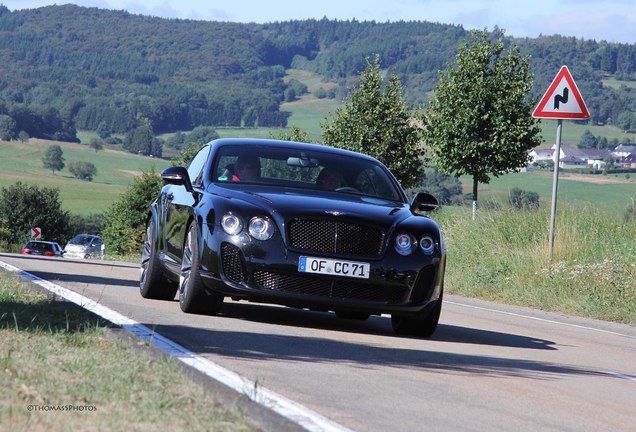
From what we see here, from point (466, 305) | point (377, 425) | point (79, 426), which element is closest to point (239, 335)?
point (377, 425)

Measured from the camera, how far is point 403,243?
9.65 meters

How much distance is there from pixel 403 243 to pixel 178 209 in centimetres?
242

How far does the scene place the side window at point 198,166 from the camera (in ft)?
36.6

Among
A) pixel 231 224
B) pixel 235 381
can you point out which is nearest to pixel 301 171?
pixel 231 224

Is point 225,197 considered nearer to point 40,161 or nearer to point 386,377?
point 386,377

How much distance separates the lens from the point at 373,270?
9469mm

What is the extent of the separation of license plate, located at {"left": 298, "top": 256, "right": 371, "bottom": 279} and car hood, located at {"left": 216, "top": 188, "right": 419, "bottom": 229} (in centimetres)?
34

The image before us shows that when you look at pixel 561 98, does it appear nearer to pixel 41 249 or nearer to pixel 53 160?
pixel 41 249

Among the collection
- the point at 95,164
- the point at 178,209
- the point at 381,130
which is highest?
the point at 178,209

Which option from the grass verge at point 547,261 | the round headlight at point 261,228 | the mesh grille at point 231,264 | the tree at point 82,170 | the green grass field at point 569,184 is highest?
the round headlight at point 261,228

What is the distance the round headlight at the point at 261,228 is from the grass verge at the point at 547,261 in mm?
6714

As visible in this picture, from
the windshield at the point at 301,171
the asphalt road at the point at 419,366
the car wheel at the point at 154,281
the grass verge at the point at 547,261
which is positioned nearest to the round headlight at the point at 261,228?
the asphalt road at the point at 419,366

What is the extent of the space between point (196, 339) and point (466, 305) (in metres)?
8.34

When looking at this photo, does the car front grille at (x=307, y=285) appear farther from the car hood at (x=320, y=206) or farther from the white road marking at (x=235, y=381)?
the white road marking at (x=235, y=381)
